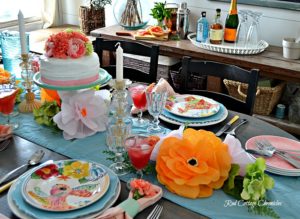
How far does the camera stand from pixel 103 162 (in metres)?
1.11

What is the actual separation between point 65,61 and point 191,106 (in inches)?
20.3

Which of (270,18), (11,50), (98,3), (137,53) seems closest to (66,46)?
(11,50)

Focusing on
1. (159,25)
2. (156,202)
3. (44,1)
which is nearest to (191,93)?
(156,202)

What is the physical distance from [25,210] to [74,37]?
0.62 meters

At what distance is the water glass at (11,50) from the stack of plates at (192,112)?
28.8 inches

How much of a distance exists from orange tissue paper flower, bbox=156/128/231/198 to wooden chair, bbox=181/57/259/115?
2.01 ft

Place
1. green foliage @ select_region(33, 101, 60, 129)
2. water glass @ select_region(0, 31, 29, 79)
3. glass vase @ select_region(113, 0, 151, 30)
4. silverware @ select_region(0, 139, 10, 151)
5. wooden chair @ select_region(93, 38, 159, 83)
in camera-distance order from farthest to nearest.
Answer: glass vase @ select_region(113, 0, 151, 30) < wooden chair @ select_region(93, 38, 159, 83) < water glass @ select_region(0, 31, 29, 79) < green foliage @ select_region(33, 101, 60, 129) < silverware @ select_region(0, 139, 10, 151)

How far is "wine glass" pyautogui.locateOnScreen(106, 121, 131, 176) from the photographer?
3.46ft

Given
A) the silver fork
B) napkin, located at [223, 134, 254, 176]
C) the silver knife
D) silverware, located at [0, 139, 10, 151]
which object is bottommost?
the silver fork

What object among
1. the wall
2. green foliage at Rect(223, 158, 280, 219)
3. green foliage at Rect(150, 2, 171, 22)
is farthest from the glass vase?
green foliage at Rect(223, 158, 280, 219)

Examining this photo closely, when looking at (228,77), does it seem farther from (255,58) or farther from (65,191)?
(65,191)

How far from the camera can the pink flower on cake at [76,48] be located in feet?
4.08

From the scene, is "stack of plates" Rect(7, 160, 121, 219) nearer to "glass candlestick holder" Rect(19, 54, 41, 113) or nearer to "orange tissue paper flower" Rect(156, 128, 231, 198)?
"orange tissue paper flower" Rect(156, 128, 231, 198)

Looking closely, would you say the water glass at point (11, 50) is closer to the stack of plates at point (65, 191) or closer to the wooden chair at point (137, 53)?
the wooden chair at point (137, 53)
